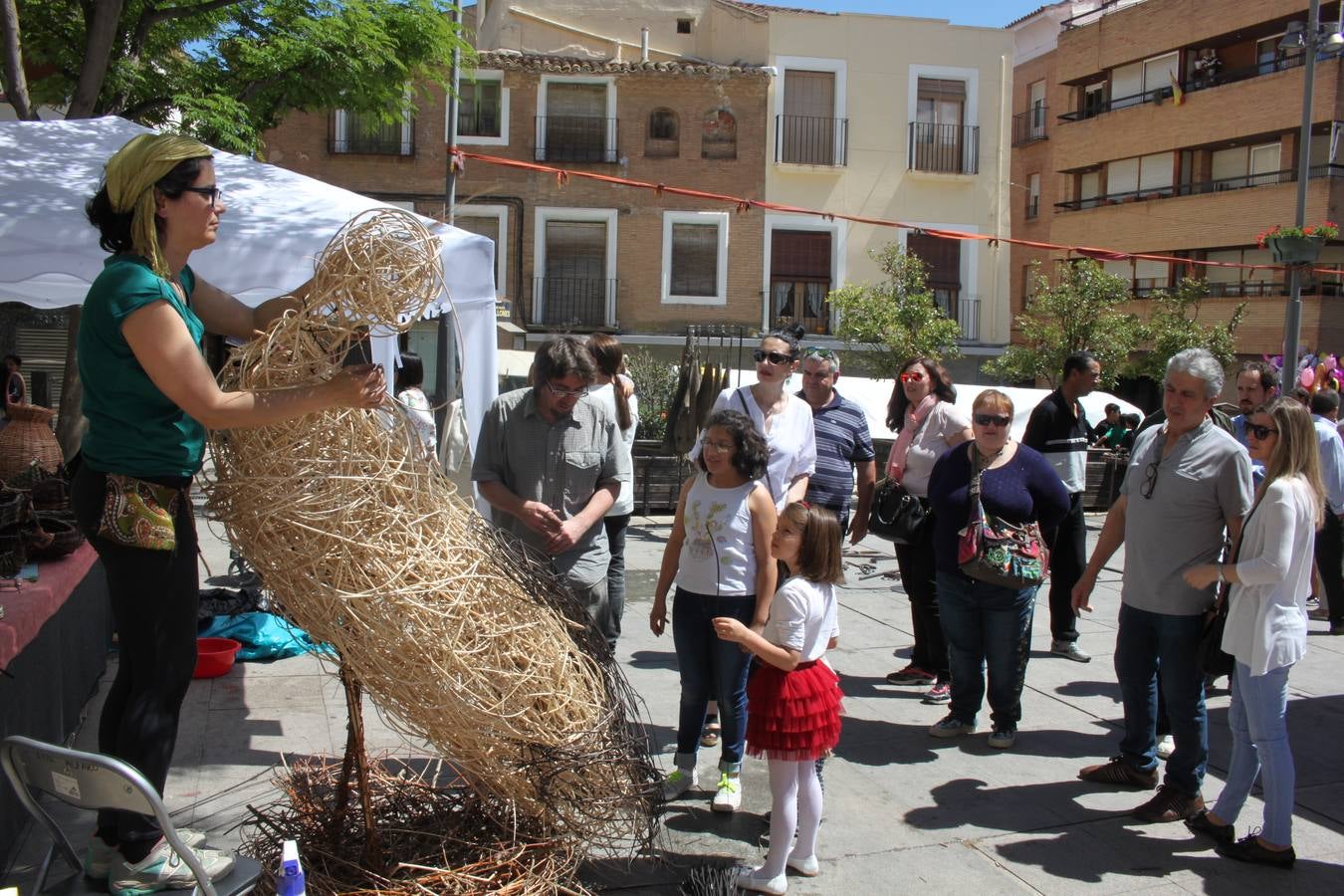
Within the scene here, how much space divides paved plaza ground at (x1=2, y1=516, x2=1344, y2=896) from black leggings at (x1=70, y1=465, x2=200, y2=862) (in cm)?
71

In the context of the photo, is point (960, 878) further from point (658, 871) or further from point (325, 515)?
point (325, 515)

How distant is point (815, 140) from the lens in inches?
984

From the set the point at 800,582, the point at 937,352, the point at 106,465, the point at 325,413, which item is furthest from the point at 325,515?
the point at 937,352

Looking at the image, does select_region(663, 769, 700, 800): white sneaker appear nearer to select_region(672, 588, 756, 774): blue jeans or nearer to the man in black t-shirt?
select_region(672, 588, 756, 774): blue jeans

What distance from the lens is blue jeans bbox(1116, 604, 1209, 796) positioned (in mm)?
4242

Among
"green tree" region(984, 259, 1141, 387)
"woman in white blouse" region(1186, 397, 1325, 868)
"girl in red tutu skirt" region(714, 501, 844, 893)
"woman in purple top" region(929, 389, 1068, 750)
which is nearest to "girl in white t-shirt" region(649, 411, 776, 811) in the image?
"girl in red tutu skirt" region(714, 501, 844, 893)

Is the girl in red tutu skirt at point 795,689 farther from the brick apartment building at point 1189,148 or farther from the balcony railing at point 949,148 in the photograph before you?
the brick apartment building at point 1189,148

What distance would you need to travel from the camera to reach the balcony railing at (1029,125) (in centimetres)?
3509

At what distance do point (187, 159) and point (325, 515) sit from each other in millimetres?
864

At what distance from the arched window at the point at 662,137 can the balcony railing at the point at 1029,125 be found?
15.6 metres

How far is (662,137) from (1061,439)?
18885 mm

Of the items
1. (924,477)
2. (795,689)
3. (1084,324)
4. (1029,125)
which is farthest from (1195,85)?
(795,689)

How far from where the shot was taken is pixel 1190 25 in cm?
2858

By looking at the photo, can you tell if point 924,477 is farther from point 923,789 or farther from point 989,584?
point 923,789
